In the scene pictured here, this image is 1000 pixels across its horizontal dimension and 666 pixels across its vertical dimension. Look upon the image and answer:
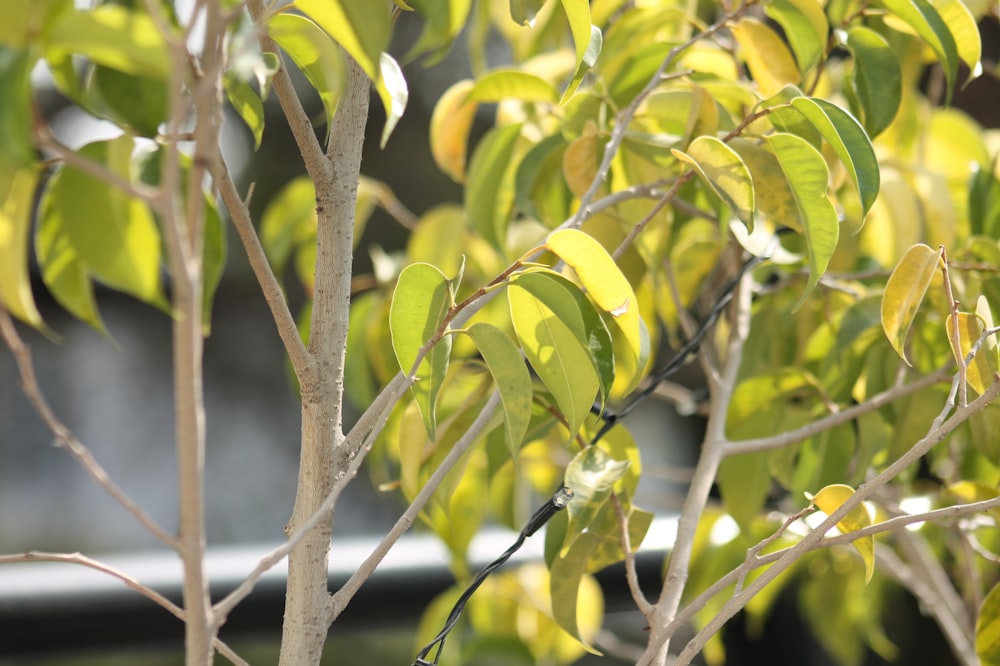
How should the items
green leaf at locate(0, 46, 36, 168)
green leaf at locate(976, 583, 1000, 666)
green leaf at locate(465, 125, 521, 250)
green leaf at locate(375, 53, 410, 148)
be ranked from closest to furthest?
green leaf at locate(0, 46, 36, 168) → green leaf at locate(375, 53, 410, 148) → green leaf at locate(976, 583, 1000, 666) → green leaf at locate(465, 125, 521, 250)

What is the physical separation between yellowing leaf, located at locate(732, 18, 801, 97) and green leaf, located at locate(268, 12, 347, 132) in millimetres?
242

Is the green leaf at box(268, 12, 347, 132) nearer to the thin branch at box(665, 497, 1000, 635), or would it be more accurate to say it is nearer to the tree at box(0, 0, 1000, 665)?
the tree at box(0, 0, 1000, 665)

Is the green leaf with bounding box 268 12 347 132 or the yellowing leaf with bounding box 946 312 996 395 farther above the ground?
the green leaf with bounding box 268 12 347 132

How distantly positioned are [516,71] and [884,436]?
29cm

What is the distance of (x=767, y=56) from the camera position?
480 mm

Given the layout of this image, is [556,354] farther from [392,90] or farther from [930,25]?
[930,25]

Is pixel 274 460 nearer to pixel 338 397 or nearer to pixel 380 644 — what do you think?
Result: pixel 380 644

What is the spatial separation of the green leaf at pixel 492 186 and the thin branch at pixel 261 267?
23cm

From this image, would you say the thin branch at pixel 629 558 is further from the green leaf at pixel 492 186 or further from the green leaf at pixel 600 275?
the green leaf at pixel 492 186

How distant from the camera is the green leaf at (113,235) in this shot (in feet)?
0.79

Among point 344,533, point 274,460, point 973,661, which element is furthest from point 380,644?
point 973,661

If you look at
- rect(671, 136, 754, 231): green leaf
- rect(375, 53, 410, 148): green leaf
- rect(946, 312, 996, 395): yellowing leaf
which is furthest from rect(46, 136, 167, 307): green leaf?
rect(946, 312, 996, 395): yellowing leaf

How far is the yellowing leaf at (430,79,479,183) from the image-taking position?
60 cm

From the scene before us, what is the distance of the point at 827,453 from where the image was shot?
→ 520 mm
